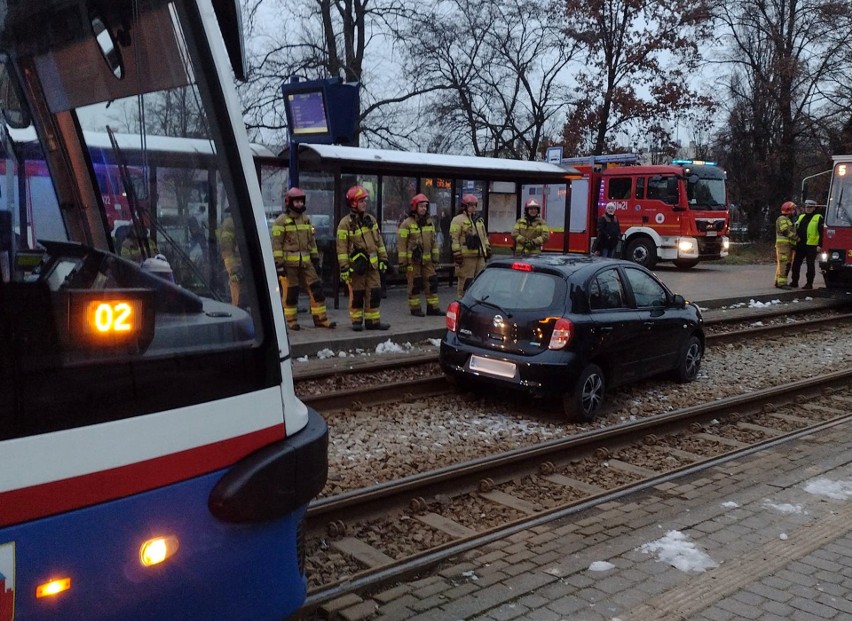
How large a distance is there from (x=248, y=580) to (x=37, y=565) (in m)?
0.73

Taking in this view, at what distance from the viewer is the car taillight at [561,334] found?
7.62 m

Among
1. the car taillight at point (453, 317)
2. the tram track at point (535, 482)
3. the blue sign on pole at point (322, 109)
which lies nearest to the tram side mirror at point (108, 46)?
the tram track at point (535, 482)

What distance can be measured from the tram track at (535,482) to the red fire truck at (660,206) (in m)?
A: 15.6

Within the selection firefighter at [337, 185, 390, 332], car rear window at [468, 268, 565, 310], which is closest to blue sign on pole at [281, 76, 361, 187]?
firefighter at [337, 185, 390, 332]

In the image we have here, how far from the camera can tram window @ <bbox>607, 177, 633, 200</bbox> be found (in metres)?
24.5

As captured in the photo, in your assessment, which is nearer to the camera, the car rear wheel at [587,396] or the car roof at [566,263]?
the car rear wheel at [587,396]

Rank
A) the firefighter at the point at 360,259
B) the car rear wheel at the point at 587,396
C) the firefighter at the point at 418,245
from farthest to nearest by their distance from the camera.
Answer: the firefighter at the point at 418,245 < the firefighter at the point at 360,259 < the car rear wheel at the point at 587,396

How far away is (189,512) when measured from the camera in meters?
2.37

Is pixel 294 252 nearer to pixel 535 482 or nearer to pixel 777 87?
pixel 535 482

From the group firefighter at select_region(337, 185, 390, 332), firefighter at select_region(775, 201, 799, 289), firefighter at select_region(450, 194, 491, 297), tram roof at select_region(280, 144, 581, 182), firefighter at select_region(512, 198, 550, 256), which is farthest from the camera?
firefighter at select_region(775, 201, 799, 289)

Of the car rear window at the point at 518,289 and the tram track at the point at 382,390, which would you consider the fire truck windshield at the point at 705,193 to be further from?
the car rear window at the point at 518,289

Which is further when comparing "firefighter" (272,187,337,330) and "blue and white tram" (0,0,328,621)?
"firefighter" (272,187,337,330)

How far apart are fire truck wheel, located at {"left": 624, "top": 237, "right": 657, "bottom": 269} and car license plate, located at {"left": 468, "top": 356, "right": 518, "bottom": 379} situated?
17.3 metres

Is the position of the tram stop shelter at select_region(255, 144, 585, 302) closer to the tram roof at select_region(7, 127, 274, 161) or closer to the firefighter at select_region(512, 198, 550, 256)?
the firefighter at select_region(512, 198, 550, 256)
